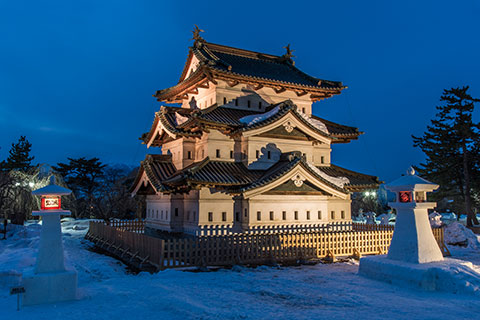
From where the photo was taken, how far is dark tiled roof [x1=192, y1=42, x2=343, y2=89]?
23891mm

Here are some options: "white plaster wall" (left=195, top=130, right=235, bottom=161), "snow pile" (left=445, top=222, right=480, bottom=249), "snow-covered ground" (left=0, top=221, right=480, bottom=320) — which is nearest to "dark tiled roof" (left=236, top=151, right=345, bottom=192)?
"white plaster wall" (left=195, top=130, right=235, bottom=161)

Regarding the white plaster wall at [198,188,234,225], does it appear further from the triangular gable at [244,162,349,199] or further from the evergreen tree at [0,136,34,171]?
the evergreen tree at [0,136,34,171]

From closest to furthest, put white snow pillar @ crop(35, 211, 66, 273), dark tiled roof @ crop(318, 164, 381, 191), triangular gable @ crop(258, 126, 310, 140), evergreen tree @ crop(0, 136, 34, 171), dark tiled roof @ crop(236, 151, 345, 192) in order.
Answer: white snow pillar @ crop(35, 211, 66, 273)
dark tiled roof @ crop(236, 151, 345, 192)
triangular gable @ crop(258, 126, 310, 140)
dark tiled roof @ crop(318, 164, 381, 191)
evergreen tree @ crop(0, 136, 34, 171)

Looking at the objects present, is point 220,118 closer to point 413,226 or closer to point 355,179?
point 355,179

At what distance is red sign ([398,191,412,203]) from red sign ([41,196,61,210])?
12439 millimetres

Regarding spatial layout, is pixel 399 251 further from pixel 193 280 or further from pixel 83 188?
pixel 83 188

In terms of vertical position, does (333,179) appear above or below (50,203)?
above

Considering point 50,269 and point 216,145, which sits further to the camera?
point 216,145

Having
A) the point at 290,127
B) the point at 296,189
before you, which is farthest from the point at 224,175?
the point at 290,127

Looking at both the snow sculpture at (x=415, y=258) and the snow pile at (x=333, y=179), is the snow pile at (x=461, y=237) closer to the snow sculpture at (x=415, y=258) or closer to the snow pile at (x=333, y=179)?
the snow pile at (x=333, y=179)

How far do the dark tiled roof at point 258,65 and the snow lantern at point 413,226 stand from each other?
12039 mm

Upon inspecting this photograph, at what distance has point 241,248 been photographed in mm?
16156

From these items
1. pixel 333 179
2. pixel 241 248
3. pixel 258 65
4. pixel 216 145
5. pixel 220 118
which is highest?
pixel 258 65

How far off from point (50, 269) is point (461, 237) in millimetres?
24755
